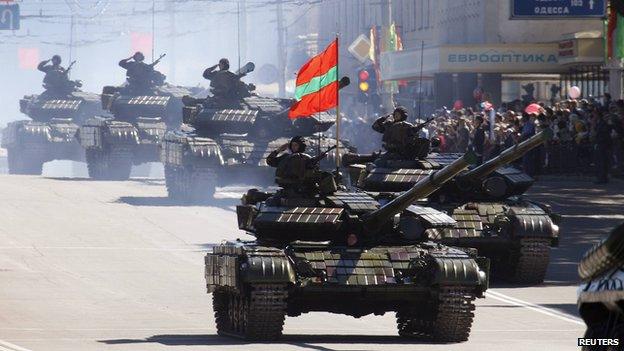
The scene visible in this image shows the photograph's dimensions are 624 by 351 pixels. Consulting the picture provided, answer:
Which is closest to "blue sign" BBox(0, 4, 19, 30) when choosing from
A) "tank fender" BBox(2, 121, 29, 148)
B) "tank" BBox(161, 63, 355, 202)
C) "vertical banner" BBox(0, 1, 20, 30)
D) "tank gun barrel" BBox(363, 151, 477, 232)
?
"vertical banner" BBox(0, 1, 20, 30)

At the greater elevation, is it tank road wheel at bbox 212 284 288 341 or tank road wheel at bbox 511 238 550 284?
tank road wheel at bbox 212 284 288 341

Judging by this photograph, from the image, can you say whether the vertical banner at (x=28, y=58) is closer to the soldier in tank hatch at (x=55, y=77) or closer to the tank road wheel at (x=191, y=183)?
the soldier in tank hatch at (x=55, y=77)

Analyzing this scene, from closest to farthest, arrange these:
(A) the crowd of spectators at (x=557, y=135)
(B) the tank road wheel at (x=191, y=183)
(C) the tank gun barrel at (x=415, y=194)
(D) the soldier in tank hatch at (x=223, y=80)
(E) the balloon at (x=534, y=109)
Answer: (C) the tank gun barrel at (x=415, y=194) → (A) the crowd of spectators at (x=557, y=135) → (B) the tank road wheel at (x=191, y=183) → (E) the balloon at (x=534, y=109) → (D) the soldier in tank hatch at (x=223, y=80)

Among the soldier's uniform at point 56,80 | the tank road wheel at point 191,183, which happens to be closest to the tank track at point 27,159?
the soldier's uniform at point 56,80

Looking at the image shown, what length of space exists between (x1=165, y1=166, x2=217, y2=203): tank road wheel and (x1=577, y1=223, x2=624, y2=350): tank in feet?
101

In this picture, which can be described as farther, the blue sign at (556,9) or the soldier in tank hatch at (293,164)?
the blue sign at (556,9)

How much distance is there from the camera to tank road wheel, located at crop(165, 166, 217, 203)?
3612 cm

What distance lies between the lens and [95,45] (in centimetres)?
13862

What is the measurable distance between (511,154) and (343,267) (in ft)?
6.20

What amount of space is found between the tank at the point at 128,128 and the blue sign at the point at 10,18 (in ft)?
87.2

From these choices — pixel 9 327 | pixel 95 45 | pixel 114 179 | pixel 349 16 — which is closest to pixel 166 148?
pixel 114 179

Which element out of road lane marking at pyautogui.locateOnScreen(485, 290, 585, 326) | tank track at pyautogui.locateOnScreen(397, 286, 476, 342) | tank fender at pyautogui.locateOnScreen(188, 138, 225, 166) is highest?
tank track at pyautogui.locateOnScreen(397, 286, 476, 342)

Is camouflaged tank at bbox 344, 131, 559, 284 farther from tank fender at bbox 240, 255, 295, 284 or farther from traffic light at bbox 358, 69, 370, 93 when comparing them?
traffic light at bbox 358, 69, 370, 93

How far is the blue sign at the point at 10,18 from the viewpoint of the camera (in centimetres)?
7319
